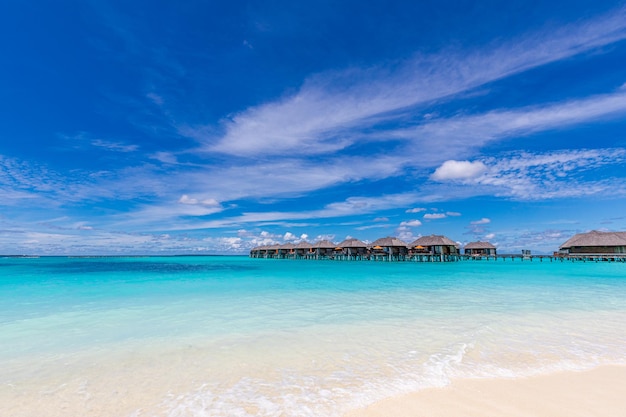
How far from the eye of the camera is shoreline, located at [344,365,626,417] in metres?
3.21

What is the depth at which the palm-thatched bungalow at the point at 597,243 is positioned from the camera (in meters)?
38.2

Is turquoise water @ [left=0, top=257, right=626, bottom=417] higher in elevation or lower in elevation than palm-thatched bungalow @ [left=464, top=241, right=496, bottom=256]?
lower

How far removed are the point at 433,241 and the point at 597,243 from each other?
19.0 meters

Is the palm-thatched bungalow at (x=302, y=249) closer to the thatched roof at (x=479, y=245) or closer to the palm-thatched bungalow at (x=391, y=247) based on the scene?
the palm-thatched bungalow at (x=391, y=247)

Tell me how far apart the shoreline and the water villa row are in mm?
43257

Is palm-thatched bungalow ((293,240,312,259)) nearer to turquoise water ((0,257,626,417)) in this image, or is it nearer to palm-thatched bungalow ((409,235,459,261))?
palm-thatched bungalow ((409,235,459,261))

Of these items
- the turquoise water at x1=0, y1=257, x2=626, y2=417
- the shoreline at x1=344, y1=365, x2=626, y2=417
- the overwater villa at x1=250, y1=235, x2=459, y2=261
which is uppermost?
the overwater villa at x1=250, y1=235, x2=459, y2=261

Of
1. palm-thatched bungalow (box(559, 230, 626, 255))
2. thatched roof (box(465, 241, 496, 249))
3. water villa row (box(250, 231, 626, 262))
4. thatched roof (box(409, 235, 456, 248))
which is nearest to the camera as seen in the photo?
palm-thatched bungalow (box(559, 230, 626, 255))

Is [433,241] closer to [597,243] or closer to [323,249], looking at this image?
[597,243]

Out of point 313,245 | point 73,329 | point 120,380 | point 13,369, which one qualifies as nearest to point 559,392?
point 120,380

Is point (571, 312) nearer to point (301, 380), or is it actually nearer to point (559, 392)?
point (559, 392)

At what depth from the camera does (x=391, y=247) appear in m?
48.3

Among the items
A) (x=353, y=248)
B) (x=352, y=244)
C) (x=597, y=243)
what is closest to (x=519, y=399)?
(x=597, y=243)

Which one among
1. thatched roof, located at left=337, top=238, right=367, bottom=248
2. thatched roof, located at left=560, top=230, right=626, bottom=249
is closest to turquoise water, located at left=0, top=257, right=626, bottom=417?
thatched roof, located at left=560, top=230, right=626, bottom=249
